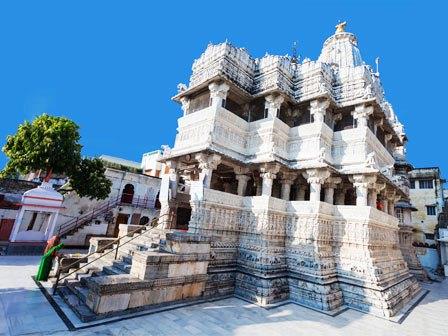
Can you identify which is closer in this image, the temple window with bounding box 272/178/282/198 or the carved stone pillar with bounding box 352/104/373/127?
the carved stone pillar with bounding box 352/104/373/127

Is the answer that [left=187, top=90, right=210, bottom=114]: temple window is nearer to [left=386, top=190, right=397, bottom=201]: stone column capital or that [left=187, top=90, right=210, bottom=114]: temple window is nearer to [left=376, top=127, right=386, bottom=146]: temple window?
[left=376, top=127, right=386, bottom=146]: temple window

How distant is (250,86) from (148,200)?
51.6 ft

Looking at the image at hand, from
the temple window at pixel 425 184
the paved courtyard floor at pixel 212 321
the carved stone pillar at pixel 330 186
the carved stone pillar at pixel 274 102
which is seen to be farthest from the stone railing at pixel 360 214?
the temple window at pixel 425 184

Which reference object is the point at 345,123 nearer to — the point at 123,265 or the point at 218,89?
the point at 218,89

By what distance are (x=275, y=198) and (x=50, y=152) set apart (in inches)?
526

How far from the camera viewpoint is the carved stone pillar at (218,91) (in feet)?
42.9

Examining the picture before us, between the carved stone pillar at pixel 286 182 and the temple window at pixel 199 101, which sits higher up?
the temple window at pixel 199 101

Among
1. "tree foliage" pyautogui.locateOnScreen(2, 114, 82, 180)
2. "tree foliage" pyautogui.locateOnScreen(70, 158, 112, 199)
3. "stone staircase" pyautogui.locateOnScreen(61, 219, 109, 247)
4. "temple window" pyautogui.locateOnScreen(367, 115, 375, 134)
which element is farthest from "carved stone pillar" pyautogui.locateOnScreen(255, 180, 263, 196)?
"stone staircase" pyautogui.locateOnScreen(61, 219, 109, 247)

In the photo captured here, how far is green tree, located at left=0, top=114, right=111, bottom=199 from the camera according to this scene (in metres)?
15.6

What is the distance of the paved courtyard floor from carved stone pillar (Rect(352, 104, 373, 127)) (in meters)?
8.75

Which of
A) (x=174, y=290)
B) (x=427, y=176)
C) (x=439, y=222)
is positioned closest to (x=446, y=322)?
(x=174, y=290)

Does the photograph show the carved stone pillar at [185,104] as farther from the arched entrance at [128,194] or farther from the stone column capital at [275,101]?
the arched entrance at [128,194]

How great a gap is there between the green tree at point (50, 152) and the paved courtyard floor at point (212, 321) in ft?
23.3

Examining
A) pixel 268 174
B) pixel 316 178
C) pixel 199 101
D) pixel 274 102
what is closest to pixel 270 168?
pixel 268 174
